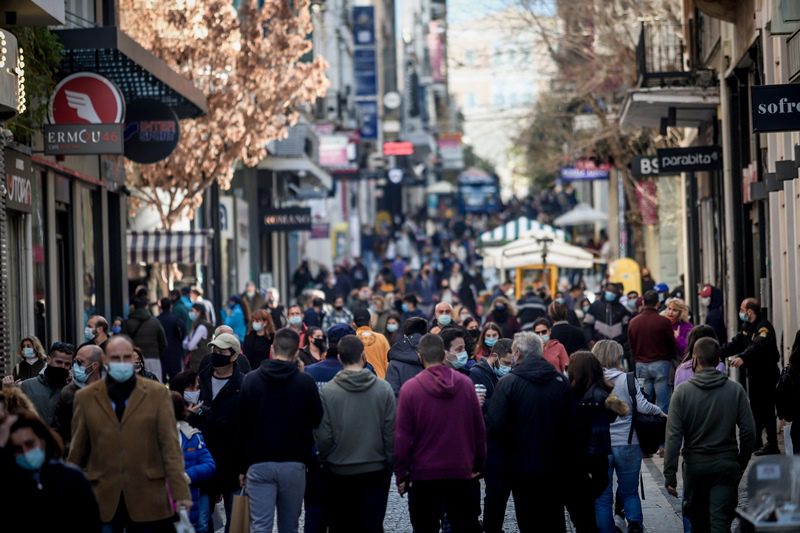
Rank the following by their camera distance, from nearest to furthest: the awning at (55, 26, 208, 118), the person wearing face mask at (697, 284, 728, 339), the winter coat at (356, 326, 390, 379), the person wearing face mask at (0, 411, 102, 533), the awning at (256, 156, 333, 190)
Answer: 1. the person wearing face mask at (0, 411, 102, 533)
2. the winter coat at (356, 326, 390, 379)
3. the awning at (55, 26, 208, 118)
4. the person wearing face mask at (697, 284, 728, 339)
5. the awning at (256, 156, 333, 190)

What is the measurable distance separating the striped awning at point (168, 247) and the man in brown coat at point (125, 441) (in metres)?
19.9

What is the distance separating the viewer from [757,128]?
13594mm

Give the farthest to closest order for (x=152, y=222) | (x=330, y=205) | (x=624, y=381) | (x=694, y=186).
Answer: (x=330, y=205), (x=152, y=222), (x=694, y=186), (x=624, y=381)

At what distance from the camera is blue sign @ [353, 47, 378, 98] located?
6975cm

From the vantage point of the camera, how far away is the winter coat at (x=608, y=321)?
23.5 meters

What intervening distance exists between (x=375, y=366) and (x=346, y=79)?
169 feet

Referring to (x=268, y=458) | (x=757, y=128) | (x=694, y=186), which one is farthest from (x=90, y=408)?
(x=694, y=186)

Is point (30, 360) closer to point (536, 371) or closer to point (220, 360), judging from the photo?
point (220, 360)

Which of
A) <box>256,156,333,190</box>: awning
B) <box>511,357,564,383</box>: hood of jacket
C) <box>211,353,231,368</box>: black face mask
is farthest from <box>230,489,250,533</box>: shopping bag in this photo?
<box>256,156,333,190</box>: awning

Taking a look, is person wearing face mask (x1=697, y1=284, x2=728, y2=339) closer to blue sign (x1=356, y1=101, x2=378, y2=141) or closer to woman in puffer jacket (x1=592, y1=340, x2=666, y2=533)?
woman in puffer jacket (x1=592, y1=340, x2=666, y2=533)

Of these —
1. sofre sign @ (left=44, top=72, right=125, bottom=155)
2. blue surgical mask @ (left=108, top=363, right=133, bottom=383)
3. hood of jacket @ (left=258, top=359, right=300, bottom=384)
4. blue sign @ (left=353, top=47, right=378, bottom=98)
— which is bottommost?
hood of jacket @ (left=258, top=359, right=300, bottom=384)

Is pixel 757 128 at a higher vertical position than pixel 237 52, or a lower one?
lower

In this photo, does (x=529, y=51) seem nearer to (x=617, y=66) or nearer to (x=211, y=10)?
(x=617, y=66)

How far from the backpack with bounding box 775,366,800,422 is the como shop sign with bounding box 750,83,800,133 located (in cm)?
209
